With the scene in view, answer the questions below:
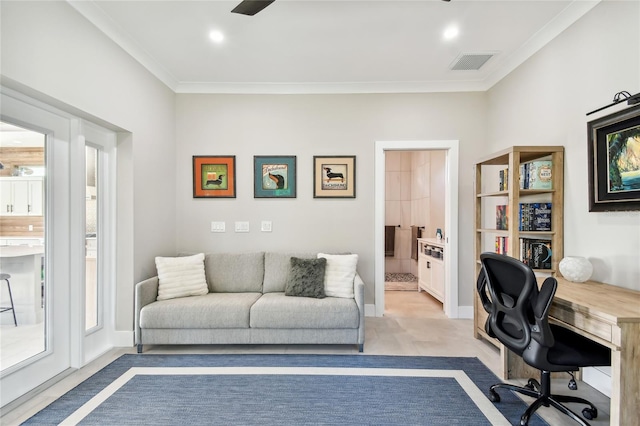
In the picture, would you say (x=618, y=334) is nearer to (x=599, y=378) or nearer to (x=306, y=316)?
(x=599, y=378)

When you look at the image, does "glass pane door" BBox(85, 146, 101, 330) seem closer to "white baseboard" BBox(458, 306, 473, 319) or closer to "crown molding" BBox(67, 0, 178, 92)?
"crown molding" BBox(67, 0, 178, 92)

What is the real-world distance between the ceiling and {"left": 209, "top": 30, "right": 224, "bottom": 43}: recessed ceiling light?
0.04 meters

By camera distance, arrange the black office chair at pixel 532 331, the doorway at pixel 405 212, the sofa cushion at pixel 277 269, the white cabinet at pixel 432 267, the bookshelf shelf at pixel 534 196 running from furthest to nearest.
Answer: the doorway at pixel 405 212
the white cabinet at pixel 432 267
the sofa cushion at pixel 277 269
the bookshelf shelf at pixel 534 196
the black office chair at pixel 532 331

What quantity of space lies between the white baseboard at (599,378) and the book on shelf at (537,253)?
800 mm

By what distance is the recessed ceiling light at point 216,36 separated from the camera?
8.89ft

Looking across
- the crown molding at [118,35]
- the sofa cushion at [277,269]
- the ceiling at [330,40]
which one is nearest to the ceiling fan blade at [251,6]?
the ceiling at [330,40]

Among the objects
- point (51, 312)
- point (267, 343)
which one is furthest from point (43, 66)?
point (267, 343)

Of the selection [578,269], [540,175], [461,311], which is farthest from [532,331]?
[461,311]

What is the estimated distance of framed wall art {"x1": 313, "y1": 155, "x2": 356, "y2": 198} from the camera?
3.79 metres

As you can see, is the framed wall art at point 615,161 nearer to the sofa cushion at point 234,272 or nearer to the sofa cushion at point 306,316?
the sofa cushion at point 306,316

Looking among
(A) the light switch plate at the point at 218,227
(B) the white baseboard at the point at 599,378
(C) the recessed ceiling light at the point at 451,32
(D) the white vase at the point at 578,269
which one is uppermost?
(C) the recessed ceiling light at the point at 451,32

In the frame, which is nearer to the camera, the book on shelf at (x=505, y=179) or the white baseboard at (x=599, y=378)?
the white baseboard at (x=599, y=378)

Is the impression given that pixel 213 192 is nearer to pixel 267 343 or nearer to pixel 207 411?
pixel 267 343

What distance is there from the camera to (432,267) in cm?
459
